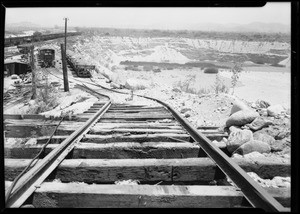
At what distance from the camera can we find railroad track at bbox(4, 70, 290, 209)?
78.0 inches

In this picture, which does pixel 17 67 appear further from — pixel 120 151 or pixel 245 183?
pixel 245 183

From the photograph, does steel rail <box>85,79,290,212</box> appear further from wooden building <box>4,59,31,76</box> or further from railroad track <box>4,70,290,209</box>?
wooden building <box>4,59,31,76</box>

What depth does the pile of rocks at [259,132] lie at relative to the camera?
10.2 feet

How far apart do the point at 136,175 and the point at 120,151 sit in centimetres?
60

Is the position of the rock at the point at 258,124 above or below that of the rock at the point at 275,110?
below

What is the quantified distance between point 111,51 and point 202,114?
2090cm

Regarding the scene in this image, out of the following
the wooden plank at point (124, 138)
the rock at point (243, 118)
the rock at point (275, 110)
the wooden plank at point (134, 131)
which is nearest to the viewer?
the wooden plank at point (124, 138)

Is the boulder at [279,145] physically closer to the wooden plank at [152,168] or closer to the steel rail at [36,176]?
the wooden plank at [152,168]

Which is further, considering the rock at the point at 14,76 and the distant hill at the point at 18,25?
the rock at the point at 14,76

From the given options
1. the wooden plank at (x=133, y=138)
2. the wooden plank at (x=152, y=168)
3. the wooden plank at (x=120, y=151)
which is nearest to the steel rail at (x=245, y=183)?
the wooden plank at (x=152, y=168)
